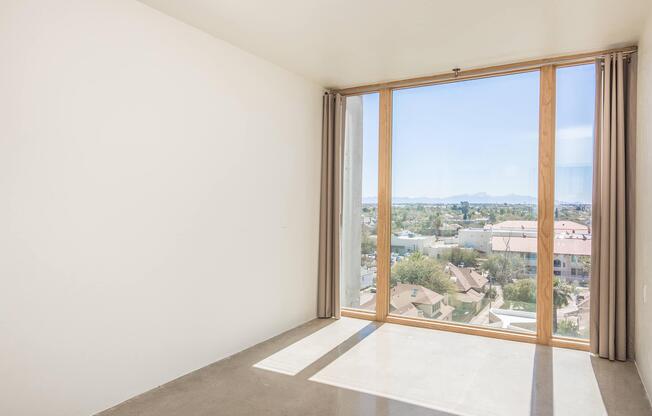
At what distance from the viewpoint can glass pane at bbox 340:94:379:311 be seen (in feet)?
15.7

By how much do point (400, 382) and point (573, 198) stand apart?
2237 millimetres

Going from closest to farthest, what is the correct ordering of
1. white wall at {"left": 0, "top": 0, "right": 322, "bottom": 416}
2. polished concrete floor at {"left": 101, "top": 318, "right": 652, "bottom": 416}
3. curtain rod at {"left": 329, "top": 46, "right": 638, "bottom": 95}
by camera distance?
1. white wall at {"left": 0, "top": 0, "right": 322, "bottom": 416}
2. polished concrete floor at {"left": 101, "top": 318, "right": 652, "bottom": 416}
3. curtain rod at {"left": 329, "top": 46, "right": 638, "bottom": 95}

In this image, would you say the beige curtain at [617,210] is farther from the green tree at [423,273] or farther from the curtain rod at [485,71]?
the green tree at [423,273]

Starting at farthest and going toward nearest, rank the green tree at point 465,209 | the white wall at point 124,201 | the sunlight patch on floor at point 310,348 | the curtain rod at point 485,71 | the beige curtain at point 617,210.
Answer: the green tree at point 465,209
the curtain rod at point 485,71
the beige curtain at point 617,210
the sunlight patch on floor at point 310,348
the white wall at point 124,201

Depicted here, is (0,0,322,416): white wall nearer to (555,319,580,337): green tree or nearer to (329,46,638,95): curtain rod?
(329,46,638,95): curtain rod

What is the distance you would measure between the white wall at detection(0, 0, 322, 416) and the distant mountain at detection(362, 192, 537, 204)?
1.46m

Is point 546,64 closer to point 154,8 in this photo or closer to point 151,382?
point 154,8

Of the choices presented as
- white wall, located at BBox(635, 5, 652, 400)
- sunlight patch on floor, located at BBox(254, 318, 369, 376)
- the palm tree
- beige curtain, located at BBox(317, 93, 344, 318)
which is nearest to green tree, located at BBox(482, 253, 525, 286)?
the palm tree

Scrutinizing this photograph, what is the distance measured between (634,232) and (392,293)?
224 centimetres

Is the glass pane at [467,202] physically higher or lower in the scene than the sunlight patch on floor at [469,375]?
higher

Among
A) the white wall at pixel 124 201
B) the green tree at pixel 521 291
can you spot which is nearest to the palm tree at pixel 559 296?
the green tree at pixel 521 291

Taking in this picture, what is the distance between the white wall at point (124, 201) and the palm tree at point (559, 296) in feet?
8.34

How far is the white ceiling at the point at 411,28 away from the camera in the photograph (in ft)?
9.36

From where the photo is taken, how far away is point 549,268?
3900mm
